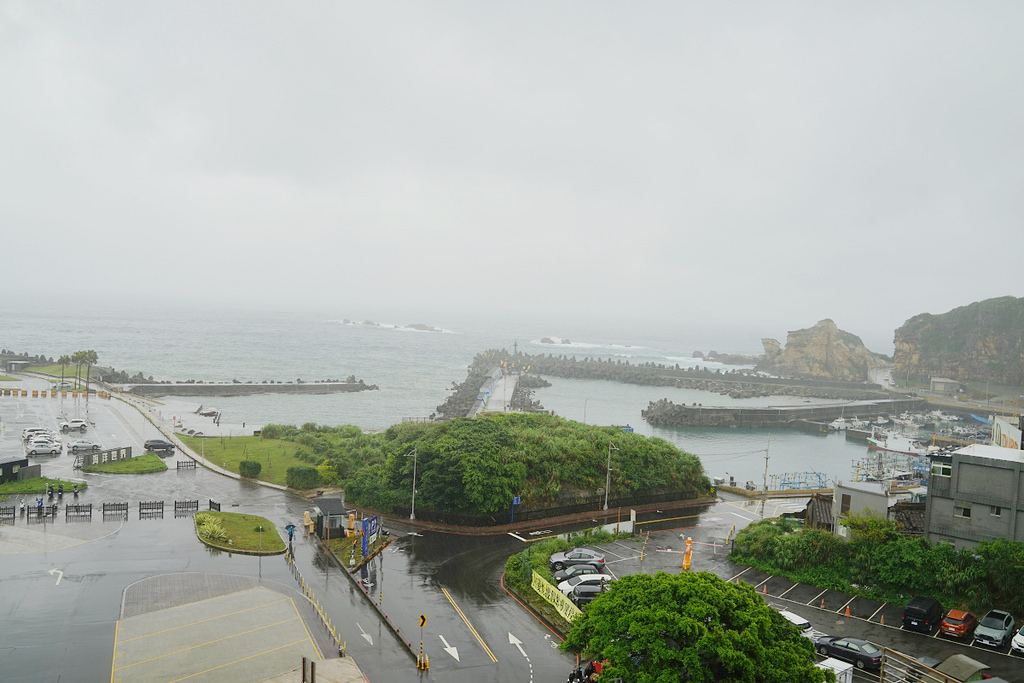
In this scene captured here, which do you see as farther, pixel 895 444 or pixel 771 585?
pixel 895 444

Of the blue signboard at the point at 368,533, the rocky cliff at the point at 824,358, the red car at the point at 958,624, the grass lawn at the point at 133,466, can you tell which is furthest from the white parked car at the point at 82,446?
the rocky cliff at the point at 824,358

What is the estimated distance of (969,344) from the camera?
465 feet

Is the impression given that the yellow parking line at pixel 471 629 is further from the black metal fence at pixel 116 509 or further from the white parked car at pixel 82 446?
the white parked car at pixel 82 446

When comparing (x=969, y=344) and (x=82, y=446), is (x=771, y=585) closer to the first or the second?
(x=82, y=446)

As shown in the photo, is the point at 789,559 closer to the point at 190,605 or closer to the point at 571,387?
the point at 190,605

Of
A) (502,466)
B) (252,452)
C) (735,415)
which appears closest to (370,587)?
→ (502,466)

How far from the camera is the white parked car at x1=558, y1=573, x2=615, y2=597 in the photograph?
2458 centimetres

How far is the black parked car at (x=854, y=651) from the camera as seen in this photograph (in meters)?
20.1

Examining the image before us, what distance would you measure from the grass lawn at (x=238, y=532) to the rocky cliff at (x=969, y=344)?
148148 mm

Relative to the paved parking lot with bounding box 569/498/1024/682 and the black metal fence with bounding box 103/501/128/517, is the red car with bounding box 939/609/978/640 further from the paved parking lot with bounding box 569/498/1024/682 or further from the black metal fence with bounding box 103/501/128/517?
the black metal fence with bounding box 103/501/128/517

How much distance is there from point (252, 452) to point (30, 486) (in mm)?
13972

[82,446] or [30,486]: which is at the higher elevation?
[82,446]

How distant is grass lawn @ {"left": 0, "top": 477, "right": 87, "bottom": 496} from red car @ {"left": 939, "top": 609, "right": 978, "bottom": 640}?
40.3 m

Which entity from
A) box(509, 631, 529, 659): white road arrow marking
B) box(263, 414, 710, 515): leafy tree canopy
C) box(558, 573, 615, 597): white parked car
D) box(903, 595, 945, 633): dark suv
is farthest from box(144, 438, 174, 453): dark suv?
box(903, 595, 945, 633): dark suv
